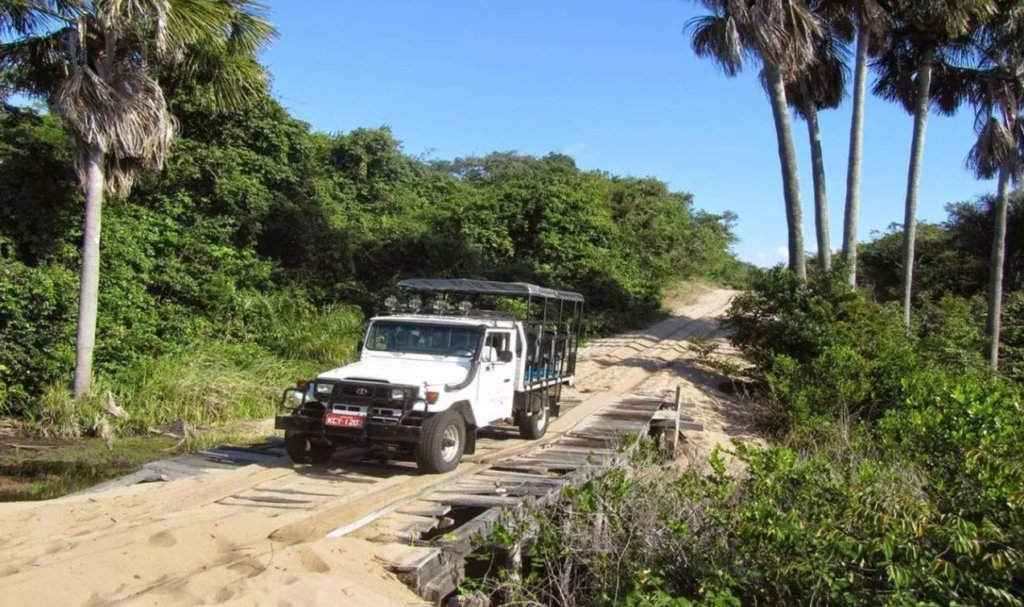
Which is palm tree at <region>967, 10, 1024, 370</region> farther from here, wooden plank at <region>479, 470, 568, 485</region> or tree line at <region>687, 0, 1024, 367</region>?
wooden plank at <region>479, 470, 568, 485</region>

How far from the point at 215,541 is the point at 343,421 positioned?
2.38m

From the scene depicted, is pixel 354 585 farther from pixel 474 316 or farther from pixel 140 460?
pixel 140 460

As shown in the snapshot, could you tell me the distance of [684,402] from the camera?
17.8 metres

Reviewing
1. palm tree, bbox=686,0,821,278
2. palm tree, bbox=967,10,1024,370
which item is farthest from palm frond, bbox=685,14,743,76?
palm tree, bbox=967,10,1024,370

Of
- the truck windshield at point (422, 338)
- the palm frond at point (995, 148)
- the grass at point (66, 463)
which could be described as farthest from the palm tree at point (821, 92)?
the grass at point (66, 463)

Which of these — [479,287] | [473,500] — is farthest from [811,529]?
[479,287]

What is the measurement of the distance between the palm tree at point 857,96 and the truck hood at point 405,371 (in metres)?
14.3

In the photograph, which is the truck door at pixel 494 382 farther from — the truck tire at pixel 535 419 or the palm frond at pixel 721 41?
the palm frond at pixel 721 41

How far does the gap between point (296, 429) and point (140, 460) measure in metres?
4.12

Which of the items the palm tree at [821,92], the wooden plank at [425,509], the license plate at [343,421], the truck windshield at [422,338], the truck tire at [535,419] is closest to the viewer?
the wooden plank at [425,509]

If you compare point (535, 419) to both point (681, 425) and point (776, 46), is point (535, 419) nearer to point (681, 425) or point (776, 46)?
point (681, 425)

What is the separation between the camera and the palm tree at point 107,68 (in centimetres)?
1287

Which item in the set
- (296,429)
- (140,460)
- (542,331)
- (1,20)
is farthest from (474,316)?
(1,20)

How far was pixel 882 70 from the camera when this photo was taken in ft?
80.9
